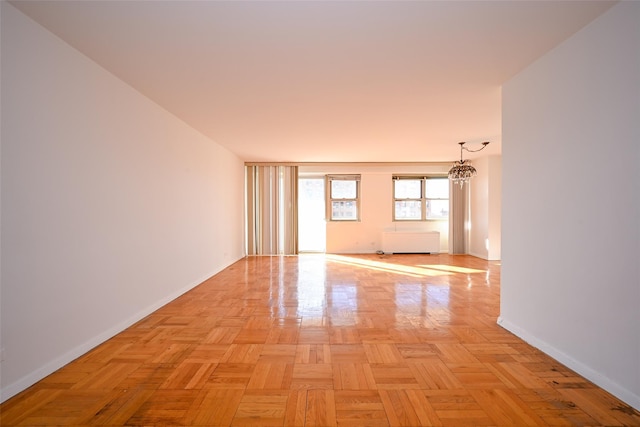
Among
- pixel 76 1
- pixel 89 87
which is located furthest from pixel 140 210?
pixel 76 1

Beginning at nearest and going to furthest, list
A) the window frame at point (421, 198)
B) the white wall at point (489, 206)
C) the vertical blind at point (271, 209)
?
the white wall at point (489, 206)
the vertical blind at point (271, 209)
the window frame at point (421, 198)

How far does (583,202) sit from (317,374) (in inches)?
82.2

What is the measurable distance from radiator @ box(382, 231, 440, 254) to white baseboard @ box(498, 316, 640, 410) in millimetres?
5079

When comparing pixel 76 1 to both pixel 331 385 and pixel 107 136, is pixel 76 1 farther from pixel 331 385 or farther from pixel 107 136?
pixel 331 385

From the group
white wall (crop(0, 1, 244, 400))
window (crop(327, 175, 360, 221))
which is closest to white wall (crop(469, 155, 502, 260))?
window (crop(327, 175, 360, 221))

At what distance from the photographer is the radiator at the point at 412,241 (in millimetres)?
7863

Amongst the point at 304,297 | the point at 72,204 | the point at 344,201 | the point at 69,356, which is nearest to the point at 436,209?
the point at 344,201

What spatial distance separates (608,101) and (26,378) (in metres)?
3.89

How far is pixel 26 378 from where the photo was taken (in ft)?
6.21

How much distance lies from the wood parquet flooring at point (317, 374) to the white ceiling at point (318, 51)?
7.36ft

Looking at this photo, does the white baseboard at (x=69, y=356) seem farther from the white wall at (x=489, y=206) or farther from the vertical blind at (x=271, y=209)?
the white wall at (x=489, y=206)

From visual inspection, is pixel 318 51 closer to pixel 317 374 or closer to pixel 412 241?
pixel 317 374

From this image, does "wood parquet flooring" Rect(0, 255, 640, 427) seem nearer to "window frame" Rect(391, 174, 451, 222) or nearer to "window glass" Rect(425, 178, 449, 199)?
"window frame" Rect(391, 174, 451, 222)

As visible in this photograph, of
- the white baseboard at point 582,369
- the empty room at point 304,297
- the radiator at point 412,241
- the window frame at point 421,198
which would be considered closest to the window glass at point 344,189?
the window frame at point 421,198
